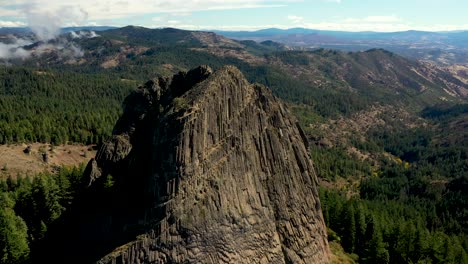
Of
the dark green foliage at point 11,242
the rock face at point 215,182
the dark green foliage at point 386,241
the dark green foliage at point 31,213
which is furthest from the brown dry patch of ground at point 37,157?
the dark green foliage at point 386,241

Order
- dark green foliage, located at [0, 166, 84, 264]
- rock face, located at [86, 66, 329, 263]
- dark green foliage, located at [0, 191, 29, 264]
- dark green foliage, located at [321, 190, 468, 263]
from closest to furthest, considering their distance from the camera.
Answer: rock face, located at [86, 66, 329, 263]
dark green foliage, located at [0, 191, 29, 264]
dark green foliage, located at [0, 166, 84, 264]
dark green foliage, located at [321, 190, 468, 263]

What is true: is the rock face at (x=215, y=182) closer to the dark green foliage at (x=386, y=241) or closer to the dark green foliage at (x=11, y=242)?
the dark green foliage at (x=11, y=242)

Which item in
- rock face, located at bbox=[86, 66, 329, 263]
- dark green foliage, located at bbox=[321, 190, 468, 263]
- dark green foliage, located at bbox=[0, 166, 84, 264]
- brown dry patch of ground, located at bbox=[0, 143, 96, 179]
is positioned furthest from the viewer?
brown dry patch of ground, located at bbox=[0, 143, 96, 179]

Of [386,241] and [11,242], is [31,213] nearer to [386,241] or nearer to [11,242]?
[11,242]

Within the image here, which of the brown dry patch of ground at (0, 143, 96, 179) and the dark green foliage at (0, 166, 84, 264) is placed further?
the brown dry patch of ground at (0, 143, 96, 179)

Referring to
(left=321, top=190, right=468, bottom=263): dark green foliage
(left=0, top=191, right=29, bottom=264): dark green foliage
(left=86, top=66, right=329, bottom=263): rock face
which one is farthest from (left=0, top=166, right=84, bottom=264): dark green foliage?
(left=321, top=190, right=468, bottom=263): dark green foliage

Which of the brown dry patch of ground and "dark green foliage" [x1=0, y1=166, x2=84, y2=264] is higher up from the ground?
"dark green foliage" [x1=0, y1=166, x2=84, y2=264]

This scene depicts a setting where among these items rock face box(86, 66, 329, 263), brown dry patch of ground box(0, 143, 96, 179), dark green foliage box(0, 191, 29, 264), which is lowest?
brown dry patch of ground box(0, 143, 96, 179)

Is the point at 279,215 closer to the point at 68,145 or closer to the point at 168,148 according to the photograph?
the point at 168,148

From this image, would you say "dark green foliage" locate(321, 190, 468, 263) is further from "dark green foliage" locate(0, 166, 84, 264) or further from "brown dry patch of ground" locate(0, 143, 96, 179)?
"brown dry patch of ground" locate(0, 143, 96, 179)
